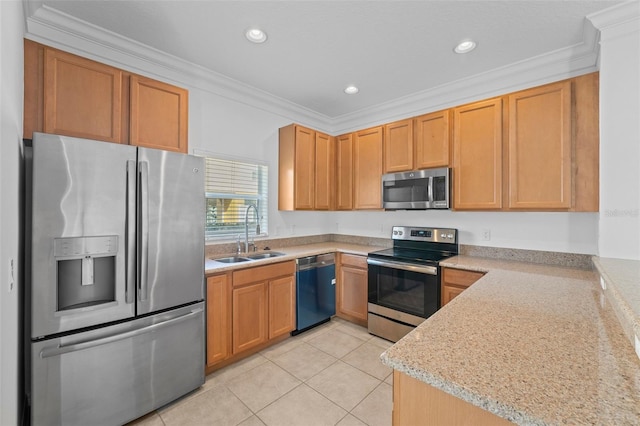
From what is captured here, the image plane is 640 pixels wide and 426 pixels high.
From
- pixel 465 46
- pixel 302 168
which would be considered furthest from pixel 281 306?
pixel 465 46

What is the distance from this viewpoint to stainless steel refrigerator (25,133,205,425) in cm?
153

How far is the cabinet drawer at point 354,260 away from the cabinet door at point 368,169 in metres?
0.67

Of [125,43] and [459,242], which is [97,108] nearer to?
[125,43]

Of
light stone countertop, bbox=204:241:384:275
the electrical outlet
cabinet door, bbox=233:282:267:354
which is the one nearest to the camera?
the electrical outlet

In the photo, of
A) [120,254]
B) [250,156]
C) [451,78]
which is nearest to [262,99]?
[250,156]

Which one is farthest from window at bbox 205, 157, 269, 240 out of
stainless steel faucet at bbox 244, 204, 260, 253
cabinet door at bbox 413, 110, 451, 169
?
cabinet door at bbox 413, 110, 451, 169

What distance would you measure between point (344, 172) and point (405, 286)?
1753mm

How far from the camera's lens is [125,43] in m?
2.27

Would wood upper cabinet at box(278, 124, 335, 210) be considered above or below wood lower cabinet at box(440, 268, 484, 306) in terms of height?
above

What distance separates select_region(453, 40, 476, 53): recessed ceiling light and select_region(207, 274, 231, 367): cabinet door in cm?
275

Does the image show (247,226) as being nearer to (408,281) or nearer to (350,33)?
(408,281)

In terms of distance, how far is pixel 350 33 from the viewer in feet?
7.07

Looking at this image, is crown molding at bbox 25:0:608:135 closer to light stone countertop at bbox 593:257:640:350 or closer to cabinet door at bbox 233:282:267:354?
light stone countertop at bbox 593:257:640:350

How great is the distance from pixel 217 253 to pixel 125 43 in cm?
198
